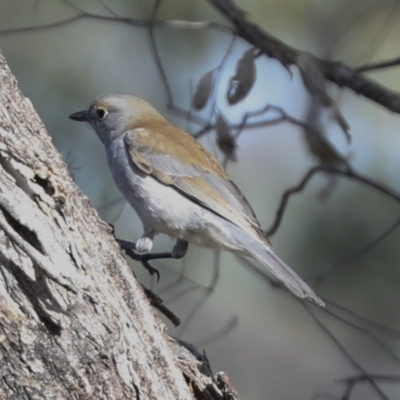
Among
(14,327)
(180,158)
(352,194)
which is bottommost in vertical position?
(352,194)

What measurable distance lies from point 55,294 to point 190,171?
1.67 meters

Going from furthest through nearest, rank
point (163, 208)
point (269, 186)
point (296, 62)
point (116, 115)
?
point (269, 186), point (116, 115), point (296, 62), point (163, 208)

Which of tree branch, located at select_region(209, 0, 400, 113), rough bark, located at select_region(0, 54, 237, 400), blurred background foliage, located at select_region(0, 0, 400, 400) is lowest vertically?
blurred background foliage, located at select_region(0, 0, 400, 400)

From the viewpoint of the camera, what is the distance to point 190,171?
134 inches

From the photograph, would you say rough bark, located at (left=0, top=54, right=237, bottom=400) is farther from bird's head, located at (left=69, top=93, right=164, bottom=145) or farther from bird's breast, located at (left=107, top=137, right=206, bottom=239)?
bird's head, located at (left=69, top=93, right=164, bottom=145)

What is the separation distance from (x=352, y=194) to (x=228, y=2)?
228 cm

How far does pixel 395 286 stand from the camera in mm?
5371

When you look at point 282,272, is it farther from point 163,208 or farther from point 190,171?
point 190,171

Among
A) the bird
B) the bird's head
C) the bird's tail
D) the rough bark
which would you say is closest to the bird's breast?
the bird

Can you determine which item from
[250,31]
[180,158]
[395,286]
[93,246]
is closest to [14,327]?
[93,246]

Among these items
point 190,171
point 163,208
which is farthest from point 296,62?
point 163,208

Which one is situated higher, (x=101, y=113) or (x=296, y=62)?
(x=296, y=62)

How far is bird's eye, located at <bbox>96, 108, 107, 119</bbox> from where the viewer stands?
380cm

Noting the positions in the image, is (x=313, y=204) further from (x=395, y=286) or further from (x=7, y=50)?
(x=7, y=50)
